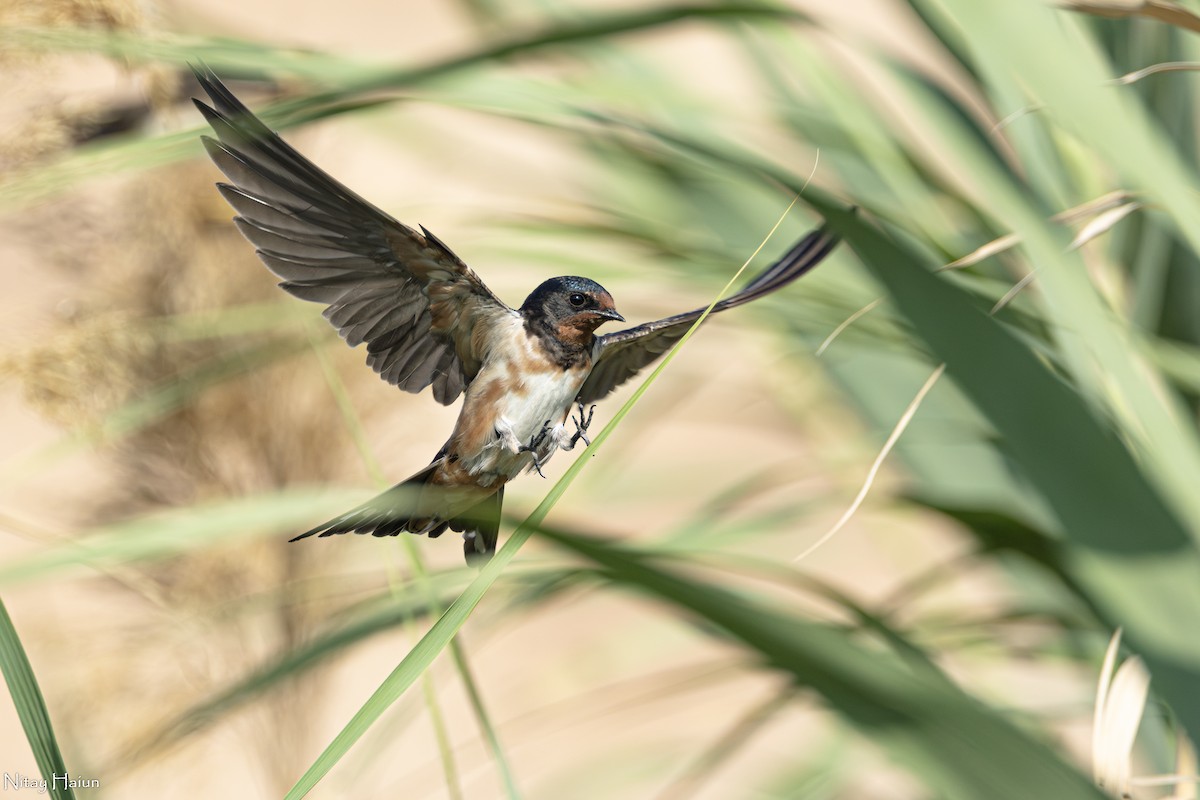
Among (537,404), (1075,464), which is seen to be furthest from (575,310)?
(1075,464)

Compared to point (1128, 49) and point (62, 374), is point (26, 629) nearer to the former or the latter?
point (62, 374)

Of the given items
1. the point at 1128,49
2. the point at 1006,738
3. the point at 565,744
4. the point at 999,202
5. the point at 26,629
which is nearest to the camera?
the point at 1006,738

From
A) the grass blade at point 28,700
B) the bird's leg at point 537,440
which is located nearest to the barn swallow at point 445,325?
the bird's leg at point 537,440

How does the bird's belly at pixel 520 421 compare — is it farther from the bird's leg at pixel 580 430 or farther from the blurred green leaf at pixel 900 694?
the blurred green leaf at pixel 900 694

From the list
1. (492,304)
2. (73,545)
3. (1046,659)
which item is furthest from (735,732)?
(73,545)

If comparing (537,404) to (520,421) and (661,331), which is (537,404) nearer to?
(520,421)

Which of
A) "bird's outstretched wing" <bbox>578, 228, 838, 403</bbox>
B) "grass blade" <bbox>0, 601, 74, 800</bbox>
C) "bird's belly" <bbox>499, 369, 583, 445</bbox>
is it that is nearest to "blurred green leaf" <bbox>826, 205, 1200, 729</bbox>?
"bird's outstretched wing" <bbox>578, 228, 838, 403</bbox>

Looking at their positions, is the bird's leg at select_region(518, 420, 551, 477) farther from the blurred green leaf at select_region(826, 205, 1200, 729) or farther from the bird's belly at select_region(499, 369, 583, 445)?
the blurred green leaf at select_region(826, 205, 1200, 729)
